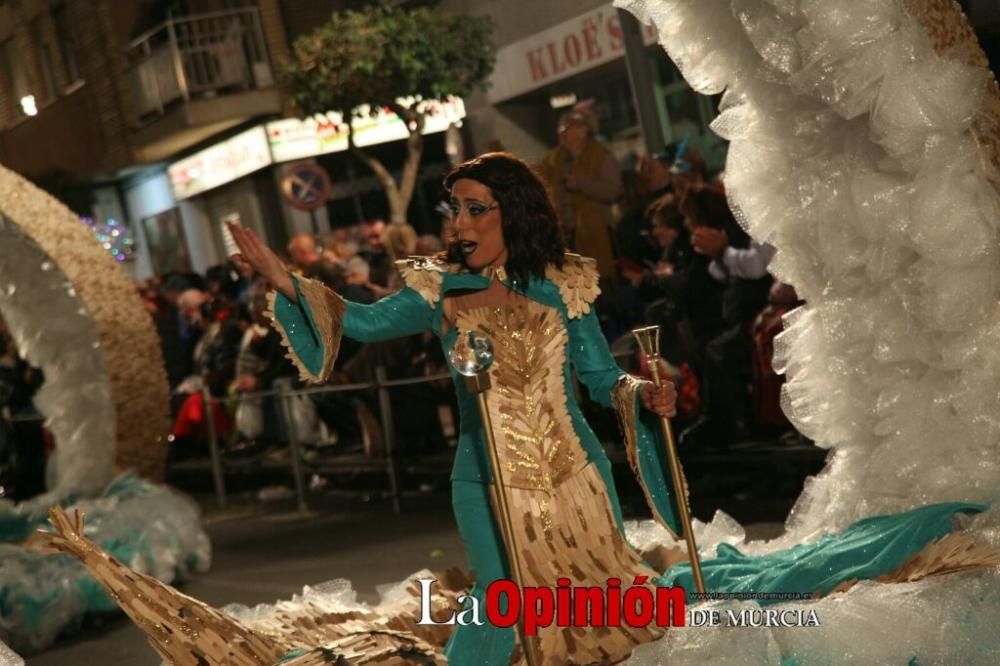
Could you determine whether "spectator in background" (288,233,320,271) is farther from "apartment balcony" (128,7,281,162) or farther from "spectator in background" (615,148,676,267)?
"apartment balcony" (128,7,281,162)

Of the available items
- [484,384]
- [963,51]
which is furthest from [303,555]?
[963,51]

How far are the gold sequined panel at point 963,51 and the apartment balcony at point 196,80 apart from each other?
15085 mm

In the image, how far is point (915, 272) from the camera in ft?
16.5

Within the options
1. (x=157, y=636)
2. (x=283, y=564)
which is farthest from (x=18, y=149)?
(x=157, y=636)

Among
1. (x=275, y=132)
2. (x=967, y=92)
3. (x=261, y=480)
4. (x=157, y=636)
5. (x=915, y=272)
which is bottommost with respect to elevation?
(x=261, y=480)

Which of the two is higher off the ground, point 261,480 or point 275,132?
point 275,132

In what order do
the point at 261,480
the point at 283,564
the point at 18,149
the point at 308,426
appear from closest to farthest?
the point at 283,564
the point at 308,426
the point at 261,480
the point at 18,149

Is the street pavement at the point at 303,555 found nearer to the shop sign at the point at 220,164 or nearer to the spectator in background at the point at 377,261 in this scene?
the spectator in background at the point at 377,261

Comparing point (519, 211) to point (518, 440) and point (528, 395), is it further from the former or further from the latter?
point (518, 440)

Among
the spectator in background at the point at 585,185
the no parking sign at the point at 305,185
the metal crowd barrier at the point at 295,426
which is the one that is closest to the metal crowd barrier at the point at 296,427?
the metal crowd barrier at the point at 295,426

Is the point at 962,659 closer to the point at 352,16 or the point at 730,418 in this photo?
the point at 730,418

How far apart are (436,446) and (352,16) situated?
19.9 ft

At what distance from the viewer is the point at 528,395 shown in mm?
4812

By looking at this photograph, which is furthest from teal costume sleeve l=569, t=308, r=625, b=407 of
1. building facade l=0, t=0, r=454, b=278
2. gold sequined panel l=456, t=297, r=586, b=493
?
building facade l=0, t=0, r=454, b=278
